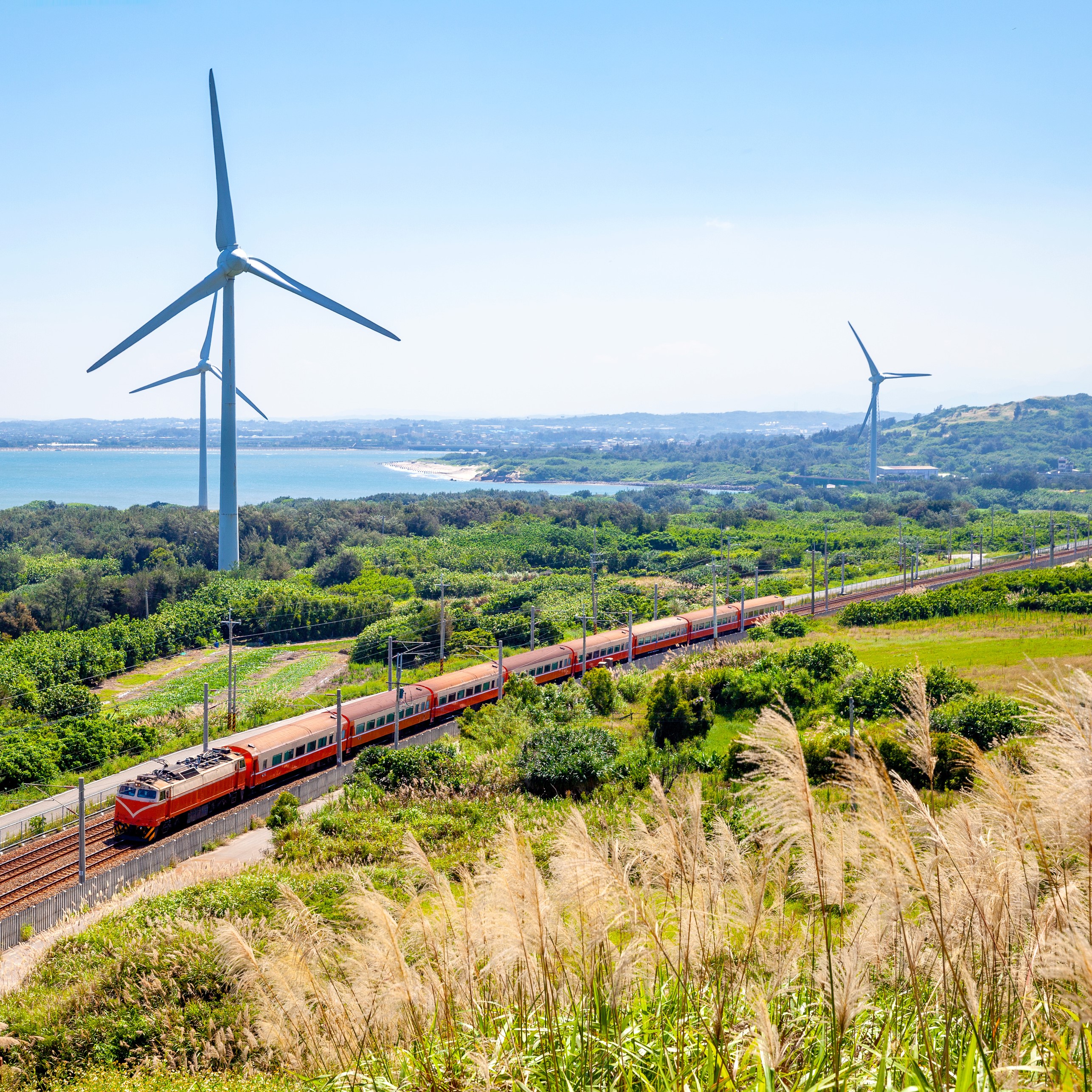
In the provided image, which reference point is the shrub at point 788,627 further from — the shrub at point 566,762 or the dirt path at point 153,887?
the dirt path at point 153,887

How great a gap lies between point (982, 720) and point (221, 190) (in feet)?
161

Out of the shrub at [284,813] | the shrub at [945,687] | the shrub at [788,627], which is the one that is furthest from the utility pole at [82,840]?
the shrub at [788,627]

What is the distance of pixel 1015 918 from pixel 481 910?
385 centimetres

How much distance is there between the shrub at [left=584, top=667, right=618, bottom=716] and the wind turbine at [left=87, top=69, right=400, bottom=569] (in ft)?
65.0

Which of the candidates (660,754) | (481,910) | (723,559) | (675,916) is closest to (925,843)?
(675,916)

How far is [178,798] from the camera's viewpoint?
26.6 metres

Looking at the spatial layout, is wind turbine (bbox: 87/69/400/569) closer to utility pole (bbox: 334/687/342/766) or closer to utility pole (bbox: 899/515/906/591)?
utility pole (bbox: 334/687/342/766)

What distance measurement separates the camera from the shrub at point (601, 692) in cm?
3684

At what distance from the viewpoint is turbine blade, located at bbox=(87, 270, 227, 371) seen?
1822 inches

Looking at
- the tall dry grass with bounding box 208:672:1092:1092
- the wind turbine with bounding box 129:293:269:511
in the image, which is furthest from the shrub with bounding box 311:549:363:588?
the tall dry grass with bounding box 208:672:1092:1092

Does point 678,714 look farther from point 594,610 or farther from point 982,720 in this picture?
point 594,610

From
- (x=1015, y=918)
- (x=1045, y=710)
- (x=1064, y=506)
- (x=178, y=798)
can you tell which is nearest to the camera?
(x=1015, y=918)

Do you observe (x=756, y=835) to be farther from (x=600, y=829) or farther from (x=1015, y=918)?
(x=600, y=829)

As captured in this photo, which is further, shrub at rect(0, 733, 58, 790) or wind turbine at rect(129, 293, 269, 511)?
wind turbine at rect(129, 293, 269, 511)
